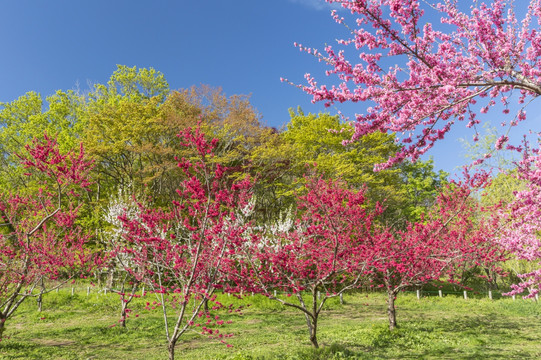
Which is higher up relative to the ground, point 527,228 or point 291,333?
Result: point 527,228

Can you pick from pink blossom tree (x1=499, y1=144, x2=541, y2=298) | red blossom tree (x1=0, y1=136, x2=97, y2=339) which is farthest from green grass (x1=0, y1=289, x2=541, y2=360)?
pink blossom tree (x1=499, y1=144, x2=541, y2=298)

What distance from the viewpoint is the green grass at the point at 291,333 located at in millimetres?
8305

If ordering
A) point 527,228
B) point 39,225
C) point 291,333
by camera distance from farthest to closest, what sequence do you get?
point 291,333, point 527,228, point 39,225

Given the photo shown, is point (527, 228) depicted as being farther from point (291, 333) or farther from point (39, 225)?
point (39, 225)

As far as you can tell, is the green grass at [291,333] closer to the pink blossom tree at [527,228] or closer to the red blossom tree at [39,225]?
the red blossom tree at [39,225]

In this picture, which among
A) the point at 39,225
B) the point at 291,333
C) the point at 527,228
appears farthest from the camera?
the point at 291,333

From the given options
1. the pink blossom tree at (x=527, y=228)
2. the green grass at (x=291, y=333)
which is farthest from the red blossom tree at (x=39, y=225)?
the pink blossom tree at (x=527, y=228)

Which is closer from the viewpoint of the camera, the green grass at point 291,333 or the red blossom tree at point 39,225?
the red blossom tree at point 39,225

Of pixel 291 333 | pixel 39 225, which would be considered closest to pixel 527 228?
pixel 291 333

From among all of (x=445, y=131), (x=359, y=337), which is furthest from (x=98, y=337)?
(x=445, y=131)

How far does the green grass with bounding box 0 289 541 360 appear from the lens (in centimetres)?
830

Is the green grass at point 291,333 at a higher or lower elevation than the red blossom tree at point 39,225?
lower

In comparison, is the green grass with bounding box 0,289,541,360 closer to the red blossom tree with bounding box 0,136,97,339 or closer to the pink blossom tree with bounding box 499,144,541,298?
the red blossom tree with bounding box 0,136,97,339

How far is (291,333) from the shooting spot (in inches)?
432
